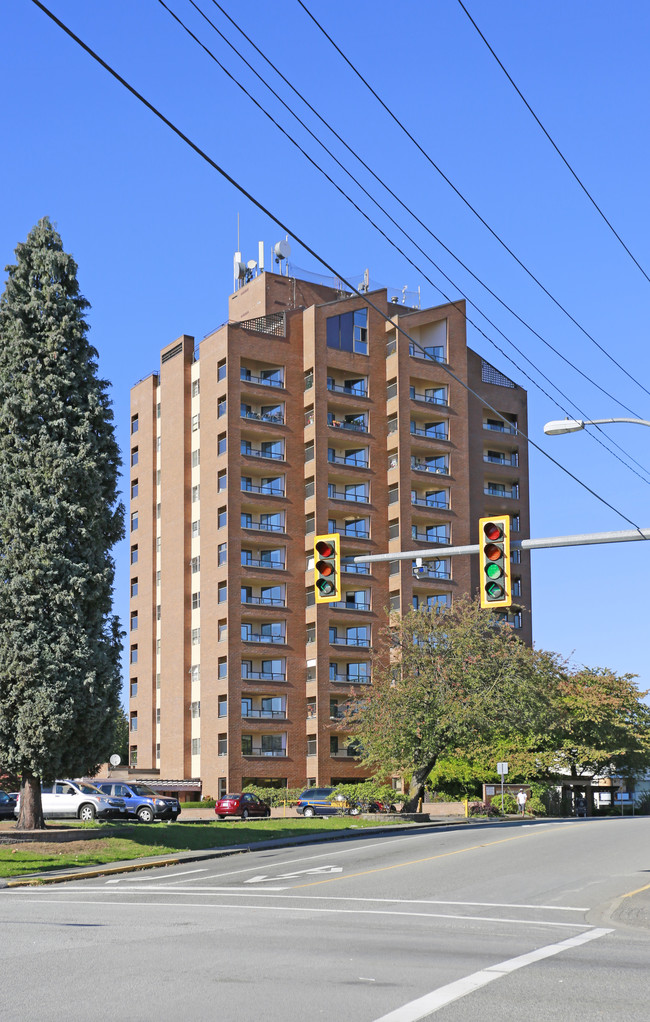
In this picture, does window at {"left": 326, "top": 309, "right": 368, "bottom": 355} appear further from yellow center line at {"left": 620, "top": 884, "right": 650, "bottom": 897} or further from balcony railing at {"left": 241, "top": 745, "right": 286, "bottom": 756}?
yellow center line at {"left": 620, "top": 884, "right": 650, "bottom": 897}

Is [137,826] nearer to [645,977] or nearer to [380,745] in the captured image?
[380,745]

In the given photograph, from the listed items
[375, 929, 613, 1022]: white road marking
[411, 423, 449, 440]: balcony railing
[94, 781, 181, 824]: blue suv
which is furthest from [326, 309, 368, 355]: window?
[375, 929, 613, 1022]: white road marking

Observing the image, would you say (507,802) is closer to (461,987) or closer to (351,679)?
(351,679)

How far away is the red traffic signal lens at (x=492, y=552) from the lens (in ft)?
63.1

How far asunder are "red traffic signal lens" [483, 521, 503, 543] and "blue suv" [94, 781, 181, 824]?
33209 mm

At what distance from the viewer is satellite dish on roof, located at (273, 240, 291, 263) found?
84.2 m

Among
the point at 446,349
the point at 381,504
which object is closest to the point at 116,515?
the point at 381,504

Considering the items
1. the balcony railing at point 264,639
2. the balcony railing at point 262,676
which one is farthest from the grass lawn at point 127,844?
the balcony railing at point 264,639

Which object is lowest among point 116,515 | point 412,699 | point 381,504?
point 412,699

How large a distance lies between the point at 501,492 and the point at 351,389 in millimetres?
15455

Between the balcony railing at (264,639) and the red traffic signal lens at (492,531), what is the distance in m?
53.7

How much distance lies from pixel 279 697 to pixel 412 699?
22.1m

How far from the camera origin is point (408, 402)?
78.3 m

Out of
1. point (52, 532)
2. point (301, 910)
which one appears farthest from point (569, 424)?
point (52, 532)
